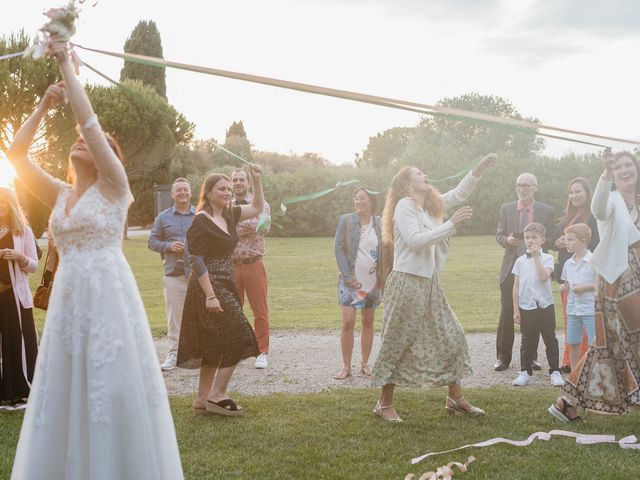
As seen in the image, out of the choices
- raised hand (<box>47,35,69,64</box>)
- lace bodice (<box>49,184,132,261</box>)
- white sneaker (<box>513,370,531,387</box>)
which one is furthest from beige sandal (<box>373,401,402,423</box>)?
raised hand (<box>47,35,69,64</box>)

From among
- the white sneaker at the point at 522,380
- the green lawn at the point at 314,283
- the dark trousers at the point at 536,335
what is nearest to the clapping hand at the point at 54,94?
the white sneaker at the point at 522,380

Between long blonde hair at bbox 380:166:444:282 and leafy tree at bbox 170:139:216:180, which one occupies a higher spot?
leafy tree at bbox 170:139:216:180

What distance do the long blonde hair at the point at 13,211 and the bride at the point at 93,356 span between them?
3.17m

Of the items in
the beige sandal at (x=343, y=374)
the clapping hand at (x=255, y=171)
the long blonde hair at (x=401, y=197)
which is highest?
the clapping hand at (x=255, y=171)

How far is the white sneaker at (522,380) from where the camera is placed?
725 cm

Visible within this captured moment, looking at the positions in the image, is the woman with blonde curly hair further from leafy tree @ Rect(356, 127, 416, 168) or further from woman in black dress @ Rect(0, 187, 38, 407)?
leafy tree @ Rect(356, 127, 416, 168)

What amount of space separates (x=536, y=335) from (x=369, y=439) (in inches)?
Result: 116

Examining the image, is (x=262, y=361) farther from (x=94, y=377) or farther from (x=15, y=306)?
(x=94, y=377)

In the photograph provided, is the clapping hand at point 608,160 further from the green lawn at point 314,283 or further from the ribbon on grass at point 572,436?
the green lawn at point 314,283

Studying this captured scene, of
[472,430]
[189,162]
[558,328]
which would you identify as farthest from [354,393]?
[189,162]

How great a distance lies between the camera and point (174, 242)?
26.4ft

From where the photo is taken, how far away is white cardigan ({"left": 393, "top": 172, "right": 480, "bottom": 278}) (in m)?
5.66

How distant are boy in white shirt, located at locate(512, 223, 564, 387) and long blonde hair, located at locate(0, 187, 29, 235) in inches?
198

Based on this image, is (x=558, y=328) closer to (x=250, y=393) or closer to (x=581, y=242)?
(x=581, y=242)
